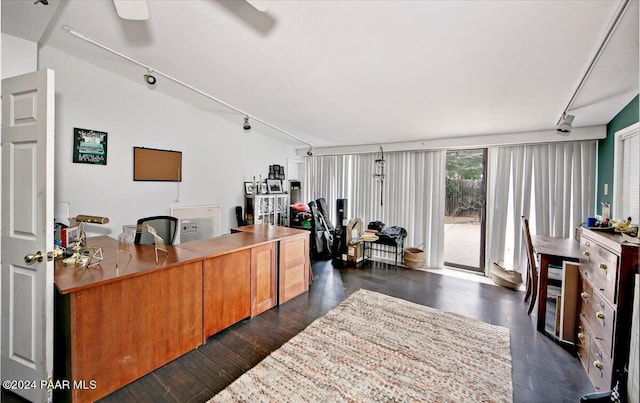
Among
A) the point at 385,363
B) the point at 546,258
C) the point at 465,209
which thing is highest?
the point at 465,209

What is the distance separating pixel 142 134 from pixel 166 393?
3.52 meters

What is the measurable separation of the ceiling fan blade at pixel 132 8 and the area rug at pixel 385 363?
2.52 meters

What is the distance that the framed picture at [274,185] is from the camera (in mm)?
5732

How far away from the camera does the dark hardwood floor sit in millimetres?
1861

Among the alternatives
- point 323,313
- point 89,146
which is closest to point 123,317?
point 323,313

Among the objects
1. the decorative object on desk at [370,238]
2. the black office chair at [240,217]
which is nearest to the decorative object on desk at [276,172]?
the black office chair at [240,217]

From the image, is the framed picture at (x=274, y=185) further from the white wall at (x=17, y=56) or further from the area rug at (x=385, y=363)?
the white wall at (x=17, y=56)

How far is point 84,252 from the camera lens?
86.2 inches

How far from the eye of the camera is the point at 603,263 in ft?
5.94

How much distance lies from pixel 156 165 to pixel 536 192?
5799mm

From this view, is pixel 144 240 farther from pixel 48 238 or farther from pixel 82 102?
pixel 82 102

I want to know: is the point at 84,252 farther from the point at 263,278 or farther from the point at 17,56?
the point at 17,56

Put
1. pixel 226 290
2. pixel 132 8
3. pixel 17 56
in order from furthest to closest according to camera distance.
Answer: pixel 226 290, pixel 17 56, pixel 132 8

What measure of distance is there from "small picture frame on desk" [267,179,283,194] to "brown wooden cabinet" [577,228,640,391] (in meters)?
4.85
